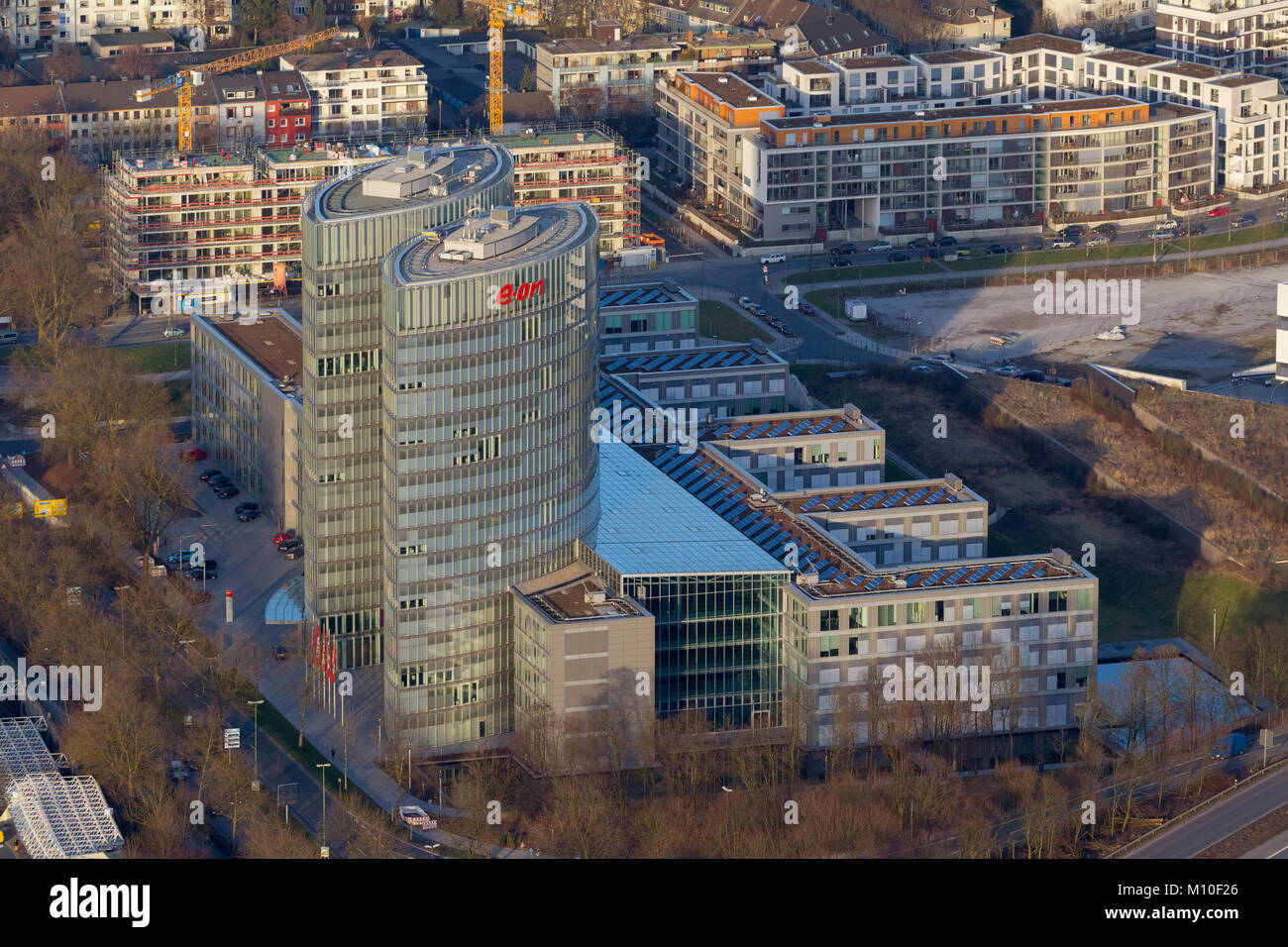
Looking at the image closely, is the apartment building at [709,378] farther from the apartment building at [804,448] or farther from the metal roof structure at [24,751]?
the metal roof structure at [24,751]

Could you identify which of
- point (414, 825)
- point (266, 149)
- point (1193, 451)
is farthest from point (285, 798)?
point (266, 149)

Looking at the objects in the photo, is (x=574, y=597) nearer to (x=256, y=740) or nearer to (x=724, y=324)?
(x=256, y=740)

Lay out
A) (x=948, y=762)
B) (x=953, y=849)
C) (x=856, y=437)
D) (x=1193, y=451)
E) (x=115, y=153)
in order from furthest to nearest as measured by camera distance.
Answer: (x=115, y=153)
(x=1193, y=451)
(x=856, y=437)
(x=948, y=762)
(x=953, y=849)

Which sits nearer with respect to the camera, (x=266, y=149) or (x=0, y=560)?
(x=0, y=560)

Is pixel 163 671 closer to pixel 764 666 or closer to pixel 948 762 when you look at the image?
pixel 764 666

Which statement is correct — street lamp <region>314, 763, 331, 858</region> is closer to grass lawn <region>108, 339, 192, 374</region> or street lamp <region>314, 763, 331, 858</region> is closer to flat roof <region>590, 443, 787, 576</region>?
flat roof <region>590, 443, 787, 576</region>

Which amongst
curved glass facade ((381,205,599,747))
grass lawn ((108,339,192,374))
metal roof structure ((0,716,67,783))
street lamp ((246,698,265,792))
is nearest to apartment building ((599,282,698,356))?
grass lawn ((108,339,192,374))

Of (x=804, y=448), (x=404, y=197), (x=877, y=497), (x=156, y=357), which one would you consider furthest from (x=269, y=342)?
(x=877, y=497)
